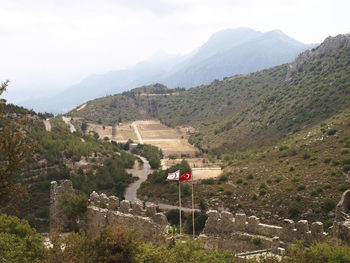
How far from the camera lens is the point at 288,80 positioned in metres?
89.5

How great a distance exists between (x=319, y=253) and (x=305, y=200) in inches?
780

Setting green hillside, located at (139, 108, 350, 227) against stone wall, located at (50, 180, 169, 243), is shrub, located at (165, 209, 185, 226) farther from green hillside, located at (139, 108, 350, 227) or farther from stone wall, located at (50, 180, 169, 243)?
stone wall, located at (50, 180, 169, 243)

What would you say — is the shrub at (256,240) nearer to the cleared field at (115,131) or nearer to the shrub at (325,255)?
the shrub at (325,255)

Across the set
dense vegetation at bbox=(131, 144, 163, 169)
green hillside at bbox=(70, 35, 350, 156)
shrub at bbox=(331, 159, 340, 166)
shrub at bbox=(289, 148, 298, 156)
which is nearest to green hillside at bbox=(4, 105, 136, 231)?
dense vegetation at bbox=(131, 144, 163, 169)

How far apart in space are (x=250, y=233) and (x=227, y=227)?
1398 mm

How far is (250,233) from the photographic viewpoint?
16.9m

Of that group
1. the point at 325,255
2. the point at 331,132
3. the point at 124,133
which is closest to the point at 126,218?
the point at 325,255

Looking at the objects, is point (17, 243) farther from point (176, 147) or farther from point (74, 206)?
point (176, 147)

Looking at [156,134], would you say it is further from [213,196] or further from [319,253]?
[319,253]

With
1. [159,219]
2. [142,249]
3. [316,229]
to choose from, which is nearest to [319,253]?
[316,229]

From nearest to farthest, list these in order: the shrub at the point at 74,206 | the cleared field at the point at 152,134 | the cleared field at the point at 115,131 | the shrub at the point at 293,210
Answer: the shrub at the point at 74,206 → the shrub at the point at 293,210 → the cleared field at the point at 152,134 → the cleared field at the point at 115,131

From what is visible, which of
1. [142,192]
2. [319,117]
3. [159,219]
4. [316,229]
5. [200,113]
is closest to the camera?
[316,229]

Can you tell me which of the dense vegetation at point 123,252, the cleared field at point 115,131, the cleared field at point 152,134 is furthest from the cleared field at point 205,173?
the cleared field at point 115,131

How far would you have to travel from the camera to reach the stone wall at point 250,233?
15391mm
